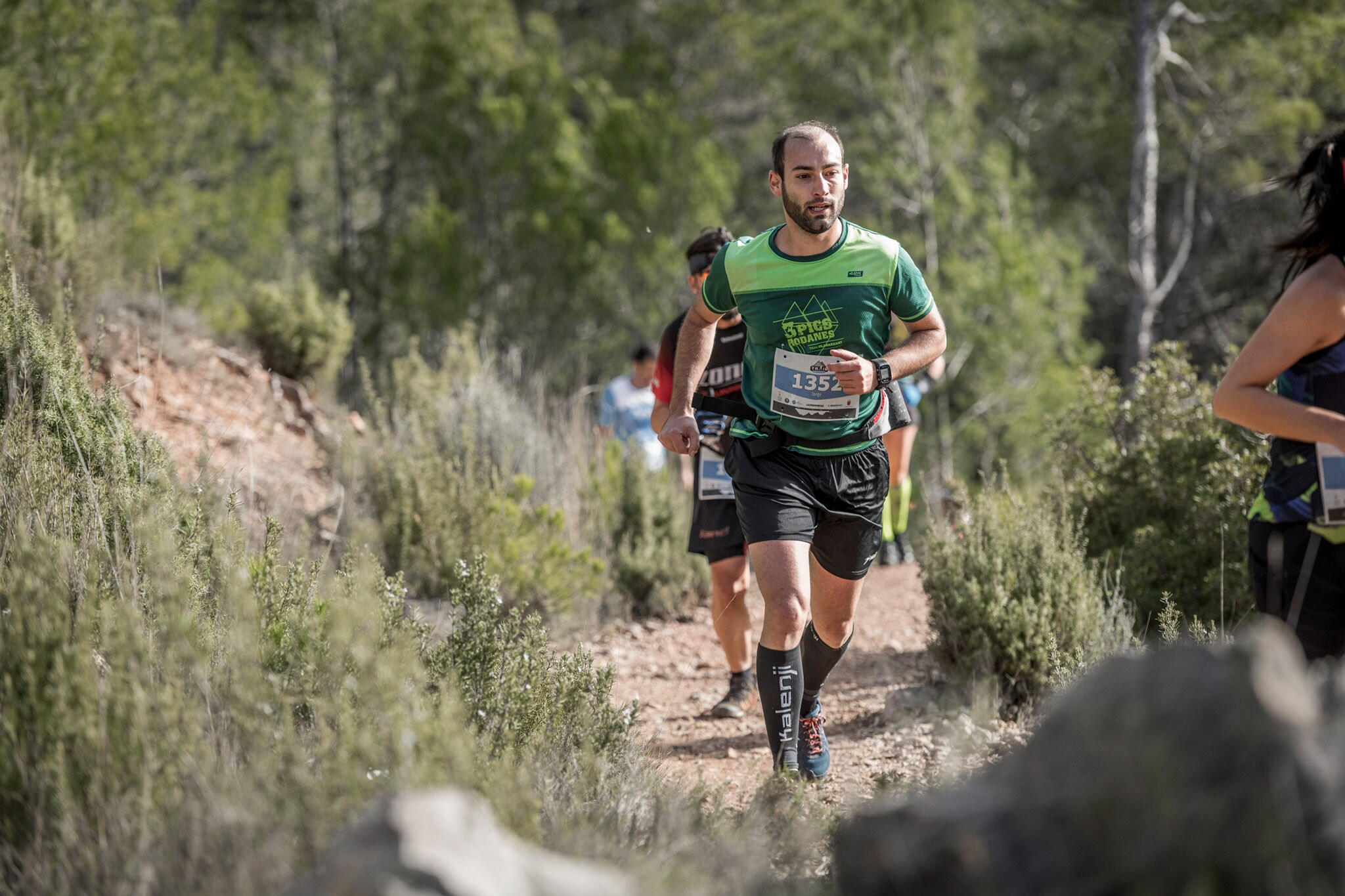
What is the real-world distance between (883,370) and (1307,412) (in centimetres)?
122

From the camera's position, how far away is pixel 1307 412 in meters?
2.46

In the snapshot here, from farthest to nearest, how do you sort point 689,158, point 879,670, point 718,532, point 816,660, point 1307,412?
point 689,158, point 879,670, point 718,532, point 816,660, point 1307,412

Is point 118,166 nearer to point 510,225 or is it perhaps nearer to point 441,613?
point 510,225

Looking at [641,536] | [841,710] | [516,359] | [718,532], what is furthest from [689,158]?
[841,710]

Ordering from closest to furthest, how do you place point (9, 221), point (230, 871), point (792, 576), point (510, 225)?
point (230, 871)
point (792, 576)
point (9, 221)
point (510, 225)

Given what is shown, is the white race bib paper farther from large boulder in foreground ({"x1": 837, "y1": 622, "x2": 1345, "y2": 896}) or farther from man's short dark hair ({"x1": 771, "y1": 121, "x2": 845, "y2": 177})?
man's short dark hair ({"x1": 771, "y1": 121, "x2": 845, "y2": 177})

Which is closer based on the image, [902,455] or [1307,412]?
[1307,412]

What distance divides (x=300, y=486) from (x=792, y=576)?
4.71 meters

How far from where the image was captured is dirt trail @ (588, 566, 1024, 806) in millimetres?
3895

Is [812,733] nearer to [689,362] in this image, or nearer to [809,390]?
[809,390]

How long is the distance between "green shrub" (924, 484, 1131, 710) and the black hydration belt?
107cm

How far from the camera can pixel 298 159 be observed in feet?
63.4

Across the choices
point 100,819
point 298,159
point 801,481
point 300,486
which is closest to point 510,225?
point 298,159

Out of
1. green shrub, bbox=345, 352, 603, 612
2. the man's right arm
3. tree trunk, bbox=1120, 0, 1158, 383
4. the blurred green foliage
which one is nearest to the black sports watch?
the man's right arm
